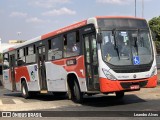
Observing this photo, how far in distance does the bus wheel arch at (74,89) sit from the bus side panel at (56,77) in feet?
0.91

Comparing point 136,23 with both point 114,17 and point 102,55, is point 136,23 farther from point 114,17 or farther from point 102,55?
point 102,55

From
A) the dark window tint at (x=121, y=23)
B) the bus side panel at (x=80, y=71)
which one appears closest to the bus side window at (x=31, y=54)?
the bus side panel at (x=80, y=71)

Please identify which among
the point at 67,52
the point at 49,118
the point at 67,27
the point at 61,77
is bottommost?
the point at 49,118

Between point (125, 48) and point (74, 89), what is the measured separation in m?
3.00

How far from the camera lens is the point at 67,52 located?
1525 centimetres

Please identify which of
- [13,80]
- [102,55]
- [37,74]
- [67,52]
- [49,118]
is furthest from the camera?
[13,80]

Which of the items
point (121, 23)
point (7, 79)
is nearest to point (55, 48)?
point (121, 23)

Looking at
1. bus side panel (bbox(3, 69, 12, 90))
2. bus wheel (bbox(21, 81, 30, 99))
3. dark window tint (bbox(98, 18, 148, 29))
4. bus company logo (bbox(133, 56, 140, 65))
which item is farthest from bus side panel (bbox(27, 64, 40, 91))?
bus company logo (bbox(133, 56, 140, 65))

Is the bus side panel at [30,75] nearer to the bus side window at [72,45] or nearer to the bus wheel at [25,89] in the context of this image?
the bus wheel at [25,89]

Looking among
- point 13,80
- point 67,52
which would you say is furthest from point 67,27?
point 13,80

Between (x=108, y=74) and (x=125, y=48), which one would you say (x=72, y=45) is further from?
(x=108, y=74)

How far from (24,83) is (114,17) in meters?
8.90

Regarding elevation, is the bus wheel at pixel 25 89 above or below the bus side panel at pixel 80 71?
below

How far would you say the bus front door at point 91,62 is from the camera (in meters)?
13.2
